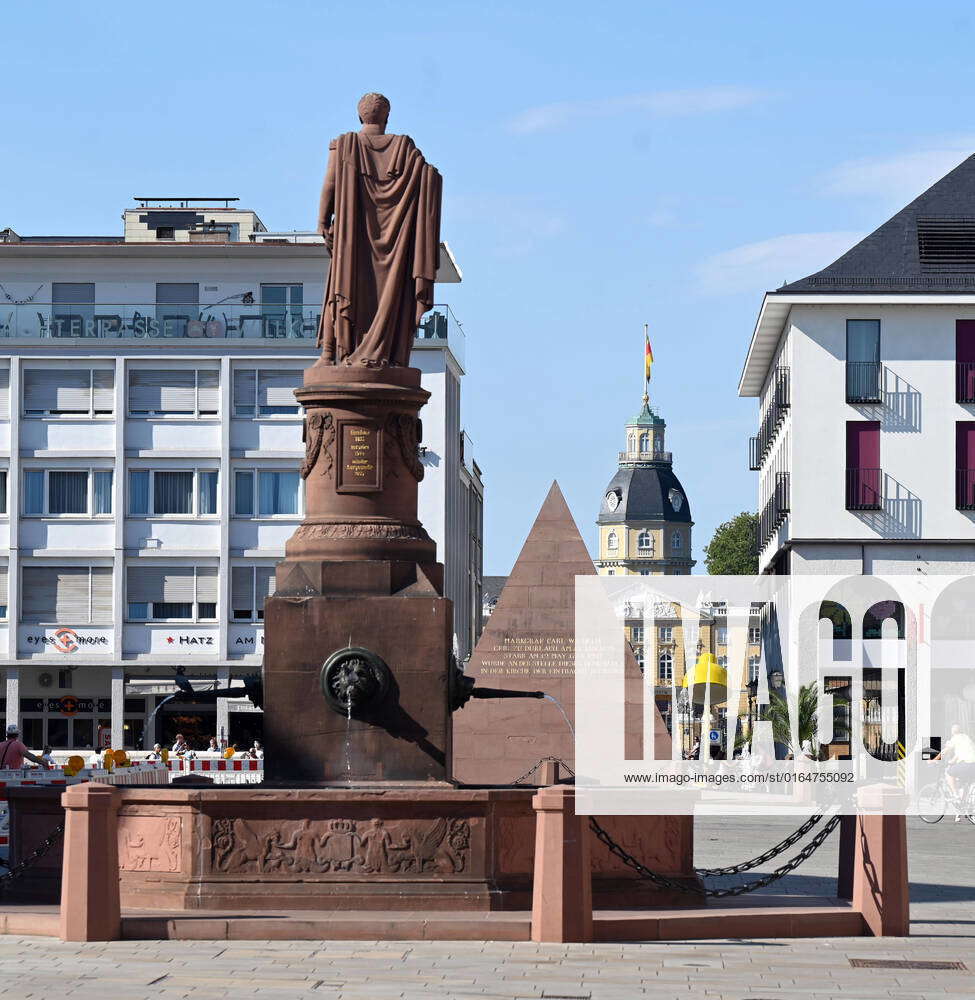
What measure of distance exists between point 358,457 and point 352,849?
3463mm

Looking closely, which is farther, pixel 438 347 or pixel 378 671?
pixel 438 347

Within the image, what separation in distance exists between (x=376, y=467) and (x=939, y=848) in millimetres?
14672

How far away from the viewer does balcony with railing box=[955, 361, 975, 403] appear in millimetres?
57344

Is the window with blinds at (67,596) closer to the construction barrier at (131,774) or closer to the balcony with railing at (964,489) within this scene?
the balcony with railing at (964,489)

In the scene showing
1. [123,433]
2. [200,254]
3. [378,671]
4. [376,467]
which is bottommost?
[378,671]

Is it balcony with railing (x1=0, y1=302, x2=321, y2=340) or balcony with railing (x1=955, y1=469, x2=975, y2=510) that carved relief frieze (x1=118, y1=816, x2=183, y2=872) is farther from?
balcony with railing (x1=0, y1=302, x2=321, y2=340)

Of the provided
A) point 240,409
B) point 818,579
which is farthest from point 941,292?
point 240,409

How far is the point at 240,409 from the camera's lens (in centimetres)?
6241

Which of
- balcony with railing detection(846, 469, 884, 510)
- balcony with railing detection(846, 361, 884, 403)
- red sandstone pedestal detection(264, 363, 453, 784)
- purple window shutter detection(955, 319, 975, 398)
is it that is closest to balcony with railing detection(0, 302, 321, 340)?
balcony with railing detection(846, 361, 884, 403)

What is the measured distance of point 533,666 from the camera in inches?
1484

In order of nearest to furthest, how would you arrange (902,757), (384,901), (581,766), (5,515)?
(384,901), (581,766), (902,757), (5,515)

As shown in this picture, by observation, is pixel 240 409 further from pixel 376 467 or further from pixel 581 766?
pixel 376 467

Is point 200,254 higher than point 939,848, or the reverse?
point 200,254

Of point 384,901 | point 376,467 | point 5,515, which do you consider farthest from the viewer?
point 5,515
